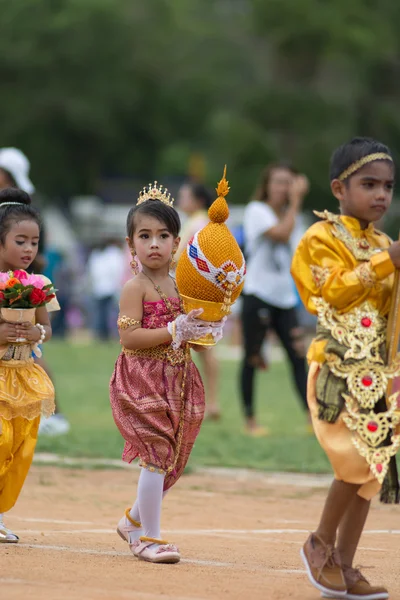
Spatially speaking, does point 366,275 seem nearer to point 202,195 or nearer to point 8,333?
point 8,333

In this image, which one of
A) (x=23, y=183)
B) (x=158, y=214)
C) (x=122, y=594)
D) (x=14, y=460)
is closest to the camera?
(x=122, y=594)

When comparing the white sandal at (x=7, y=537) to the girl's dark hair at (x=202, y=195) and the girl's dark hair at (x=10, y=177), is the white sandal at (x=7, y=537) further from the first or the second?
the girl's dark hair at (x=202, y=195)

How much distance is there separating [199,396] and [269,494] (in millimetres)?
2510

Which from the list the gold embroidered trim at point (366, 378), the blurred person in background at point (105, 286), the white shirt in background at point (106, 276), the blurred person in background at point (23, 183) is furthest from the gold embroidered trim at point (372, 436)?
the white shirt in background at point (106, 276)

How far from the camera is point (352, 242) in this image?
212 inches

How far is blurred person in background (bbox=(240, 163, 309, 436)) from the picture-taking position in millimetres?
10805

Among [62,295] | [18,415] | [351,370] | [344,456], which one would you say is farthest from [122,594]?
[62,295]

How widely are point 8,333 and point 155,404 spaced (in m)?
0.82

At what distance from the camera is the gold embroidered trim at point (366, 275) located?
519 centimetres

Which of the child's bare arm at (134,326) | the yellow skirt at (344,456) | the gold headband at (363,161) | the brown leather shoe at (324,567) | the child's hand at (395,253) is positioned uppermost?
the gold headband at (363,161)

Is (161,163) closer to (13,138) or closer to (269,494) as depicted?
(13,138)

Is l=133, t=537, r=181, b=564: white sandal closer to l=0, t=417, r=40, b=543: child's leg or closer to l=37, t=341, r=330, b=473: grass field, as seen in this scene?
l=0, t=417, r=40, b=543: child's leg

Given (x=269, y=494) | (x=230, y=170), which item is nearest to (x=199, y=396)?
(x=269, y=494)

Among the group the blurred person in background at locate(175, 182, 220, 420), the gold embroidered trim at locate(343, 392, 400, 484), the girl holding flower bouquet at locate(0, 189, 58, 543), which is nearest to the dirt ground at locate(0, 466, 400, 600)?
the girl holding flower bouquet at locate(0, 189, 58, 543)
